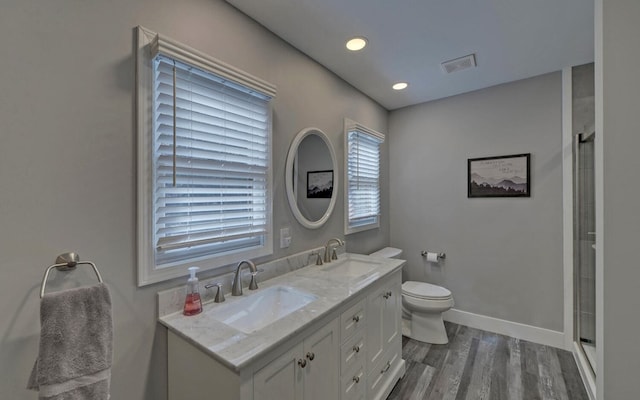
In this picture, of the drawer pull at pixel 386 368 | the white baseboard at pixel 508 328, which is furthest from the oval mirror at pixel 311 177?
the white baseboard at pixel 508 328

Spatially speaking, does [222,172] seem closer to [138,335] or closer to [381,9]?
[138,335]

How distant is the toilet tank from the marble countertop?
1.10 m

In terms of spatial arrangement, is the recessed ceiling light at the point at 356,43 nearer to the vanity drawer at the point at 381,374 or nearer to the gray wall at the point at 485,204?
the gray wall at the point at 485,204

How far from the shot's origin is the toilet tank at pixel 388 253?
9.62ft

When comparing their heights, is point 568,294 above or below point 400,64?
below

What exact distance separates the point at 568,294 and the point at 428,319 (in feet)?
4.10

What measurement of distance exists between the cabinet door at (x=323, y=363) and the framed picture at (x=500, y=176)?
2.29m

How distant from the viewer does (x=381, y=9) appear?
1.63m

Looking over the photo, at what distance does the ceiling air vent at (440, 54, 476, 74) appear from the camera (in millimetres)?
2190

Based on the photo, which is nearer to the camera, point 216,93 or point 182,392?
point 182,392

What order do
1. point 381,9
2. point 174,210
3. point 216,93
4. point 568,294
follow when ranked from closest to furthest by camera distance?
1. point 174,210
2. point 216,93
3. point 381,9
4. point 568,294

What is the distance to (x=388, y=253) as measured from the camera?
3.02 m

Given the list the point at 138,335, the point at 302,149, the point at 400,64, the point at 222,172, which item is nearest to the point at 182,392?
the point at 138,335

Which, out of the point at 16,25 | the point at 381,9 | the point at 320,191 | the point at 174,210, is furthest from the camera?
the point at 320,191
